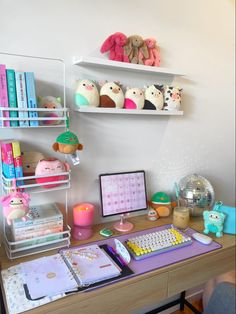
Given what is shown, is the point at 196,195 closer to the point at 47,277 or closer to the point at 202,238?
the point at 202,238

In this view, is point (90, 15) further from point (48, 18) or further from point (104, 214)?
point (104, 214)

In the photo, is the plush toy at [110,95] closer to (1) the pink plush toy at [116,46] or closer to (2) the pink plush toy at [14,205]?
(1) the pink plush toy at [116,46]

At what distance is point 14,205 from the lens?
1038 mm

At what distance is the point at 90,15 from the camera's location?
1317 millimetres

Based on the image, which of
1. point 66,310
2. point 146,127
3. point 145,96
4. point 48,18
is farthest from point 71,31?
point 66,310

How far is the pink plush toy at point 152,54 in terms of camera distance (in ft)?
→ 4.82

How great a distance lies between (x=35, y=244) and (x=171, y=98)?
3.77 ft

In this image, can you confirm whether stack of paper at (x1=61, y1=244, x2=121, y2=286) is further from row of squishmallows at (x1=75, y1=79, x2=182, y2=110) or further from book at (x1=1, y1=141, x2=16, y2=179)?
row of squishmallows at (x1=75, y1=79, x2=182, y2=110)

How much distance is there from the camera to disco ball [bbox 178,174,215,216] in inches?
65.8

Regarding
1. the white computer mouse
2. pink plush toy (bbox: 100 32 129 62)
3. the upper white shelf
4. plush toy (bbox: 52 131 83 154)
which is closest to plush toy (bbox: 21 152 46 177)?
plush toy (bbox: 52 131 83 154)

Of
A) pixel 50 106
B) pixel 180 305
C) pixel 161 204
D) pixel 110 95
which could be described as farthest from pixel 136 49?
pixel 180 305

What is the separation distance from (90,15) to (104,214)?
1113mm

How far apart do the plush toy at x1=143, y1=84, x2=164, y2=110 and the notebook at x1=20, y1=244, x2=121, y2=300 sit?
88 cm

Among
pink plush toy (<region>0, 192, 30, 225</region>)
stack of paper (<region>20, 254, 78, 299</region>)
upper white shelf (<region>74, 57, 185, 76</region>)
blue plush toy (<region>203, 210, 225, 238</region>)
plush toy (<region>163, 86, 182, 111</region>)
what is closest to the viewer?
stack of paper (<region>20, 254, 78, 299</region>)
